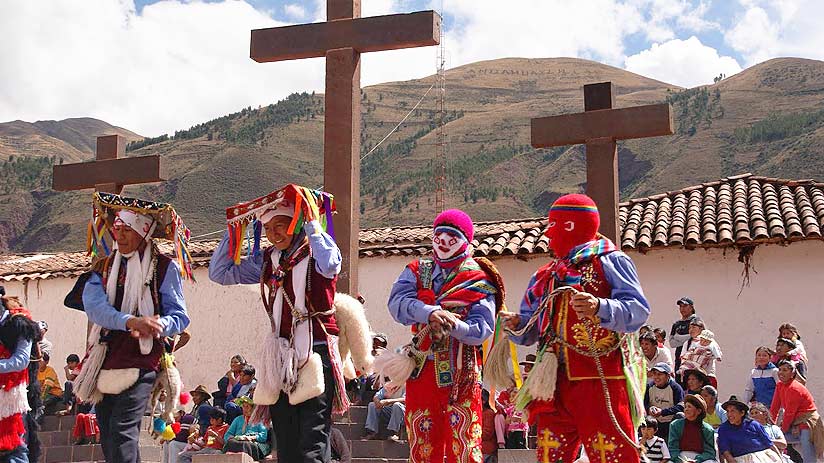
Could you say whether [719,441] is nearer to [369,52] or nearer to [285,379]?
[369,52]

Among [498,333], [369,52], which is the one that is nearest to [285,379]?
[498,333]

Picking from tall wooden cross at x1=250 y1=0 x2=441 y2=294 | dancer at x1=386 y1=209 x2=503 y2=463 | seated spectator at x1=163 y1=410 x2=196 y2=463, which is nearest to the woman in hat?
tall wooden cross at x1=250 y1=0 x2=441 y2=294

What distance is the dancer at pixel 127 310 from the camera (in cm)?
690

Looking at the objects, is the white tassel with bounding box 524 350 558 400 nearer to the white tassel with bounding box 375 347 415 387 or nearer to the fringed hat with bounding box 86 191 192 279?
the white tassel with bounding box 375 347 415 387

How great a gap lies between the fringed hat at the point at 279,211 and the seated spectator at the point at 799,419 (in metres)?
7.26

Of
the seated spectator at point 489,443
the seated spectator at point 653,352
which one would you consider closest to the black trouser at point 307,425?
the seated spectator at point 489,443

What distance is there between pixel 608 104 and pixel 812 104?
77.8 m

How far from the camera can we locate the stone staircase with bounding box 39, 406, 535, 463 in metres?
11.8

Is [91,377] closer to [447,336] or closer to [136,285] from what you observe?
[136,285]

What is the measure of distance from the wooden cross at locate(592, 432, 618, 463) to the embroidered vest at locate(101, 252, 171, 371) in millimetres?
2910

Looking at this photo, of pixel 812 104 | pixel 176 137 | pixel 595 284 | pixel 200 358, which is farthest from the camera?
pixel 176 137

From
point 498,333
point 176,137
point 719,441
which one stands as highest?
point 176,137

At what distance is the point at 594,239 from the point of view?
21.4 ft

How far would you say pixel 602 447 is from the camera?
6.02 m
